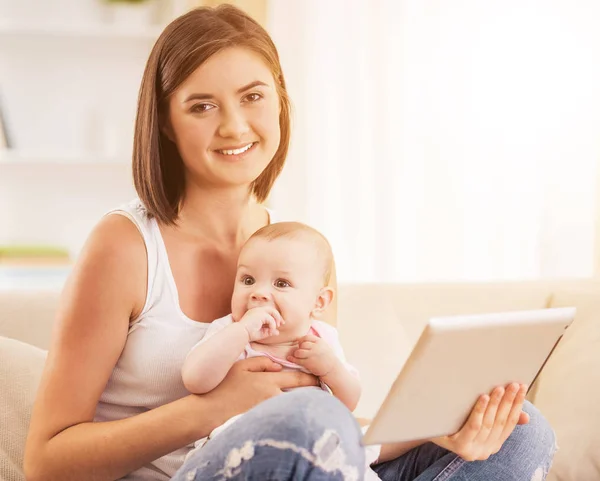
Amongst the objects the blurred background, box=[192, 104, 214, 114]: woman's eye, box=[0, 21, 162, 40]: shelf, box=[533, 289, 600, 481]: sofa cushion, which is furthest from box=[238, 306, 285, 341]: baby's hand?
box=[0, 21, 162, 40]: shelf

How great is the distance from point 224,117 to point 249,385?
0.47 metres

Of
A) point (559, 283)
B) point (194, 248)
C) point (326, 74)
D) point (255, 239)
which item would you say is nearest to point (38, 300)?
point (194, 248)

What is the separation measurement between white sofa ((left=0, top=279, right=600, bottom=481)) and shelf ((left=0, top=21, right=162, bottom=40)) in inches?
76.6

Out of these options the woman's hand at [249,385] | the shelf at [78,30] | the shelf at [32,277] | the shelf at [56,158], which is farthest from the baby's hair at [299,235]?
the shelf at [78,30]

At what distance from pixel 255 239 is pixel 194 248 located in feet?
0.43

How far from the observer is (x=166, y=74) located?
1.49 m

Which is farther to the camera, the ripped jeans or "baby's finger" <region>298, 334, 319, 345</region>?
"baby's finger" <region>298, 334, 319, 345</region>

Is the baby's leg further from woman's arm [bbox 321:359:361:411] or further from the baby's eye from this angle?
the baby's eye

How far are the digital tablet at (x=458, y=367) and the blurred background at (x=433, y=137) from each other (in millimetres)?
2304

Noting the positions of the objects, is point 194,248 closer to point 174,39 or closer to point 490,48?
point 174,39

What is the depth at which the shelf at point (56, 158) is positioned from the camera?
3.59m

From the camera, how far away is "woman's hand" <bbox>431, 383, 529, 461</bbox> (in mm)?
1228

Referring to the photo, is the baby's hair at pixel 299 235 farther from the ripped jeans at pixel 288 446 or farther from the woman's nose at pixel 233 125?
the ripped jeans at pixel 288 446

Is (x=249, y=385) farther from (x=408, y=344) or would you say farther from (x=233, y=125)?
(x=408, y=344)
